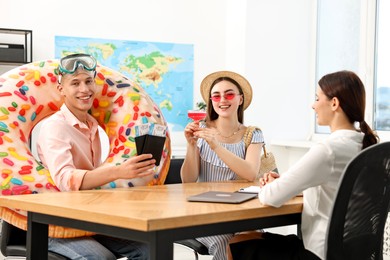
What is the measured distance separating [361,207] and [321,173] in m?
0.17

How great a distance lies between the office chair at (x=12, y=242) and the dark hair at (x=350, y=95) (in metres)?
1.42

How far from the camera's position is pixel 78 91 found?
2.49 meters

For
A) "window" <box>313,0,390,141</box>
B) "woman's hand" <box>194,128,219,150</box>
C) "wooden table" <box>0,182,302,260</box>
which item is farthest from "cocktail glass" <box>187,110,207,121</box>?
"window" <box>313,0,390,141</box>

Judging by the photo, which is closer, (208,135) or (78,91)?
(78,91)

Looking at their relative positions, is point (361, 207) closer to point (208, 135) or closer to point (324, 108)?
point (324, 108)

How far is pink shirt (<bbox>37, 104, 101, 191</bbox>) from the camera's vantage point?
2310 millimetres

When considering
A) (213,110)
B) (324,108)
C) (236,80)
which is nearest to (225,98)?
(213,110)

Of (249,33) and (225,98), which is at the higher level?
(249,33)

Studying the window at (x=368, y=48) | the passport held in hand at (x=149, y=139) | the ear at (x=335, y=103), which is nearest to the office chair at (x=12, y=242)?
the passport held in hand at (x=149, y=139)

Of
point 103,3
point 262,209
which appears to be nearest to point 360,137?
point 262,209

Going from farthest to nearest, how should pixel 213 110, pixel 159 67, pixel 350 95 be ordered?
pixel 159 67 → pixel 213 110 → pixel 350 95

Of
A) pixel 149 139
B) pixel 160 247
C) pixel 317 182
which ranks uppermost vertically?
pixel 149 139

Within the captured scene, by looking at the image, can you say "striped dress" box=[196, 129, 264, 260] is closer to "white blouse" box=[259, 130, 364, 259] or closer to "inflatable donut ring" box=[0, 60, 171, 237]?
"inflatable donut ring" box=[0, 60, 171, 237]

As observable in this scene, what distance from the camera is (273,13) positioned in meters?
5.35
